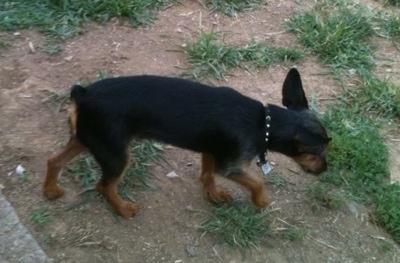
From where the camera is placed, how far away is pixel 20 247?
4289mm

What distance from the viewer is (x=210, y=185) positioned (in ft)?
15.9

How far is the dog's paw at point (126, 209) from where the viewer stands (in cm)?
461

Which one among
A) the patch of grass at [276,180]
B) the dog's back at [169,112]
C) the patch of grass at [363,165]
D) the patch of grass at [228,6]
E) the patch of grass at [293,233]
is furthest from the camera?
the patch of grass at [228,6]

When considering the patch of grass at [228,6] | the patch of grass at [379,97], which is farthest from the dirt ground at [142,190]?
the patch of grass at [228,6]

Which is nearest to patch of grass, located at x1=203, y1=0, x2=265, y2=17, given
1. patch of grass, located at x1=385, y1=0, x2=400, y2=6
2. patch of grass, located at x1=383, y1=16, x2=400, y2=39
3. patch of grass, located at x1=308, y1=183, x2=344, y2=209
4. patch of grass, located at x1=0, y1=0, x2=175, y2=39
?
patch of grass, located at x1=0, y1=0, x2=175, y2=39

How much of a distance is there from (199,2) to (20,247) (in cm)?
323

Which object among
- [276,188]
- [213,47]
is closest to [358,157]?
[276,188]

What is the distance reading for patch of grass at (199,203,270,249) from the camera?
465 cm

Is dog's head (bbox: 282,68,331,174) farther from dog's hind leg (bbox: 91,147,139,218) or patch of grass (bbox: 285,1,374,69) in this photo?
patch of grass (bbox: 285,1,374,69)

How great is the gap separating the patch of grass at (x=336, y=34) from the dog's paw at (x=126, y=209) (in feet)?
8.20

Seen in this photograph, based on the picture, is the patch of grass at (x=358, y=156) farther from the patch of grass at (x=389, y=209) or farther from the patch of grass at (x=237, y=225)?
the patch of grass at (x=237, y=225)

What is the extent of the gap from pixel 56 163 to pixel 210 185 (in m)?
1.06

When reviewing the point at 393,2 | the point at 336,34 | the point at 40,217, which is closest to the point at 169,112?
the point at 40,217

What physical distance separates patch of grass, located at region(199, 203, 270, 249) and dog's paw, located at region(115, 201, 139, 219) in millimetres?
459
